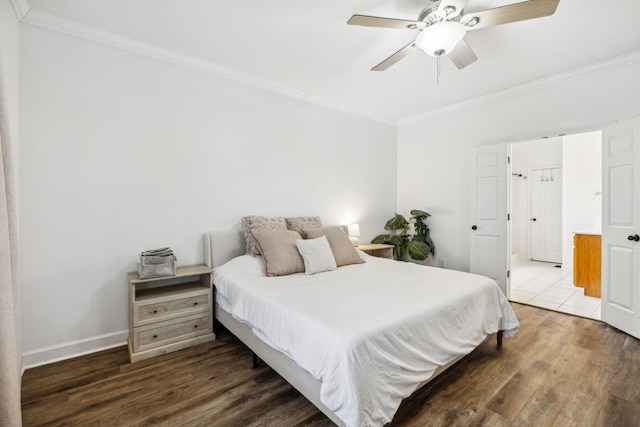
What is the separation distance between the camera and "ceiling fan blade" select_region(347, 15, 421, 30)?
193cm

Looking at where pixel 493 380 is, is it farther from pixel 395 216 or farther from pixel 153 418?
pixel 395 216

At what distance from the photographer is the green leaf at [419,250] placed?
437cm

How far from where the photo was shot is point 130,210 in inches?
106

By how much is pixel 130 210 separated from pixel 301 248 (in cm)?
160

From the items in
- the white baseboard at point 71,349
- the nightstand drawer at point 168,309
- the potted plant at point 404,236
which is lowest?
the white baseboard at point 71,349

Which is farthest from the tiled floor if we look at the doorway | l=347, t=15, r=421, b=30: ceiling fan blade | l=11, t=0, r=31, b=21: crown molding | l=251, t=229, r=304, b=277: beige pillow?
l=11, t=0, r=31, b=21: crown molding

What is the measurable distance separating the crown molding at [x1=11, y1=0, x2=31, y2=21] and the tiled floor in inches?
226

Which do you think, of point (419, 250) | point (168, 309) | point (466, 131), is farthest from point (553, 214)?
point (168, 309)

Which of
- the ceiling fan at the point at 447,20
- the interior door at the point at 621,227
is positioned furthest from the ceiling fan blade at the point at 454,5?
the interior door at the point at 621,227

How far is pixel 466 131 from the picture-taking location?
432cm

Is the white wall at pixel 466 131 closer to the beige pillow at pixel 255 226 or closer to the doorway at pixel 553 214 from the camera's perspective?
the doorway at pixel 553 214

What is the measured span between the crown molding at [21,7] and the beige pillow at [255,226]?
7.61 ft

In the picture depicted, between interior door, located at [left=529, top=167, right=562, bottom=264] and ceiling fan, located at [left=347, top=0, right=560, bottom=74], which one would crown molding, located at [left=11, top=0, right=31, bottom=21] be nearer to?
ceiling fan, located at [left=347, top=0, right=560, bottom=74]

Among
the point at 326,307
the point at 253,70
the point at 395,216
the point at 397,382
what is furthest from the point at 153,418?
the point at 395,216
